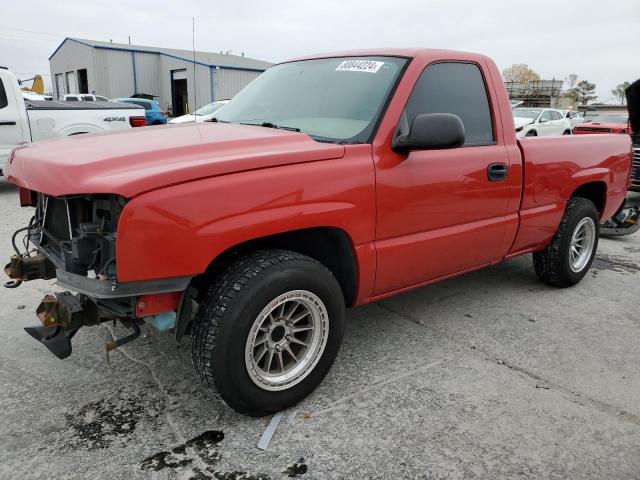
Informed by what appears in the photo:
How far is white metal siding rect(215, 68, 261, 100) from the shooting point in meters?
35.6

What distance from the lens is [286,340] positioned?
2727 millimetres

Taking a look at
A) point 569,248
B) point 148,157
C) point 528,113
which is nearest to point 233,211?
point 148,157

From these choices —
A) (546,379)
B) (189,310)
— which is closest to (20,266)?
(189,310)

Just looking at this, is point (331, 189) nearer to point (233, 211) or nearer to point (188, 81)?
point (233, 211)

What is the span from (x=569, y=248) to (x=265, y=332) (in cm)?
312

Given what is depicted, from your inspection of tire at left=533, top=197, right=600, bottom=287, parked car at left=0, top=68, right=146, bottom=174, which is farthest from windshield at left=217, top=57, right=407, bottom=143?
parked car at left=0, top=68, right=146, bottom=174

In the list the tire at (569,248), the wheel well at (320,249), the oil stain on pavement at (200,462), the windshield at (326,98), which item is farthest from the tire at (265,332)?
the tire at (569,248)

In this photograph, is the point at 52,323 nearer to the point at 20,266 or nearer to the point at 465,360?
the point at 20,266

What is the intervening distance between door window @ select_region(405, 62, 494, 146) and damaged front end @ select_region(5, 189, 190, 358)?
177 cm

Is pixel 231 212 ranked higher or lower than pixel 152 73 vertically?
lower

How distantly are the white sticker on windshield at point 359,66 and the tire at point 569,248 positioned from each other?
2.26 m

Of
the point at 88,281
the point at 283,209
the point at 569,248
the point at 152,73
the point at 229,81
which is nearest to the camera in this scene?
the point at 88,281

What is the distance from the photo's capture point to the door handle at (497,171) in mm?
3527

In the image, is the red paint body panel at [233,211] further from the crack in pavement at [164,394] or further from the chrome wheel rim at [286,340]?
the crack in pavement at [164,394]
